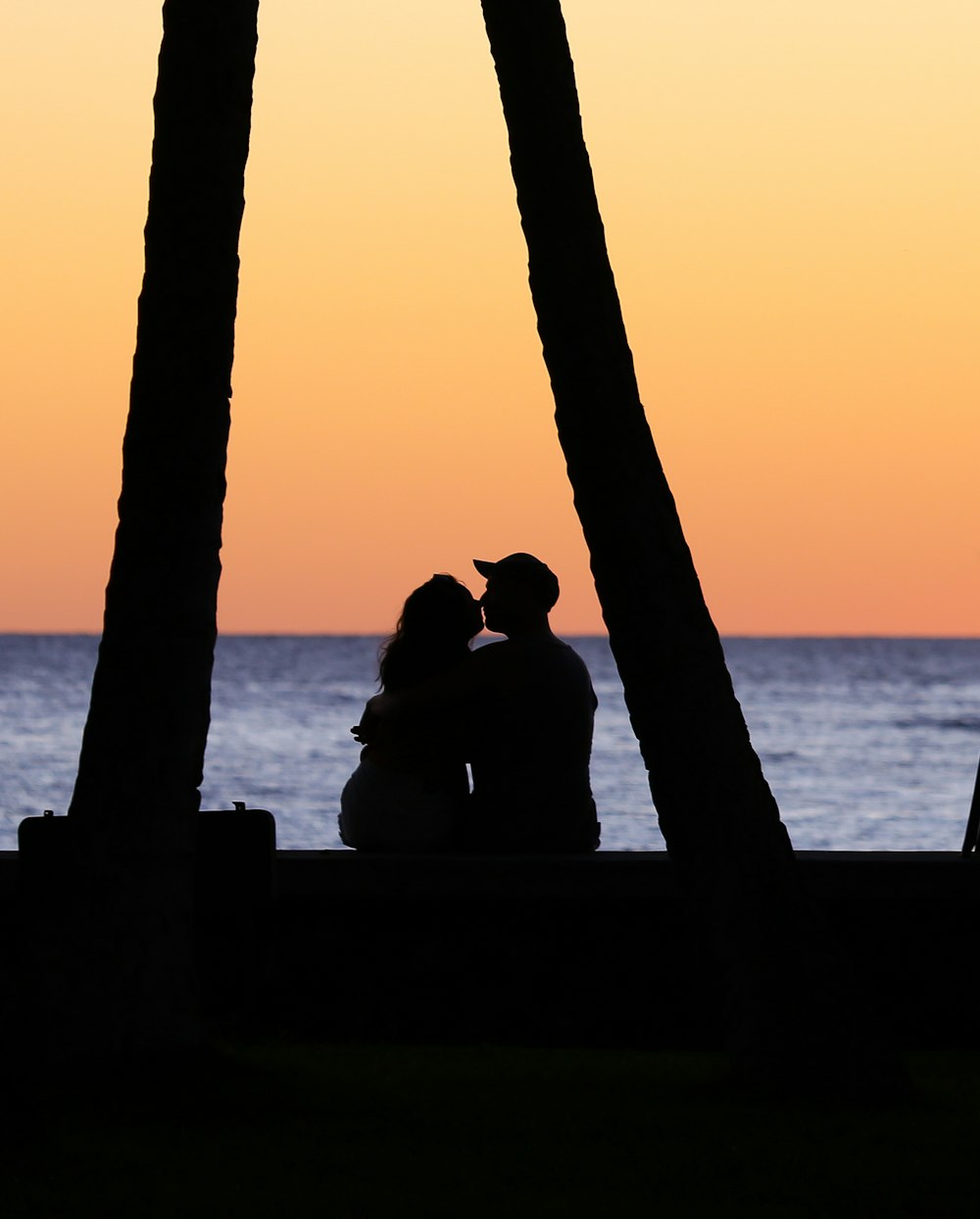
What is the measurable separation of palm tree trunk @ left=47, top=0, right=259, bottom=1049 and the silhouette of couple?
1.23 metres

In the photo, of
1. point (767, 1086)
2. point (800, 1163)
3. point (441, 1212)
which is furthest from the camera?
point (767, 1086)

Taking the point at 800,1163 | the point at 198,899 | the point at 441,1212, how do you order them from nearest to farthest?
1. the point at 441,1212
2. the point at 800,1163
3. the point at 198,899

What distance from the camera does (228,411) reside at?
5.63m

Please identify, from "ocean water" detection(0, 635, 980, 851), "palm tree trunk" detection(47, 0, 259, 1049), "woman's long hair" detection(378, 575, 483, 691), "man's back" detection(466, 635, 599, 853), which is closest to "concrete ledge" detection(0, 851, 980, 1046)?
"man's back" detection(466, 635, 599, 853)

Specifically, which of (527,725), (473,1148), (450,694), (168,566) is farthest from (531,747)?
(473,1148)

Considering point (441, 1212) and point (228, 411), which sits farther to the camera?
point (228, 411)

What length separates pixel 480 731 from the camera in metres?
6.66

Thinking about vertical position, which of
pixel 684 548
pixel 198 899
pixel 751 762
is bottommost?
pixel 198 899

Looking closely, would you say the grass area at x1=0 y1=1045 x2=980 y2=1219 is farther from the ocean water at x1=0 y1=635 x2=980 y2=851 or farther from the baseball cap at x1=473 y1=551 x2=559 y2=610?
the ocean water at x1=0 y1=635 x2=980 y2=851

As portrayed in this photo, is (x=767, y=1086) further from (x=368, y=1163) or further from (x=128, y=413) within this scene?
(x=128, y=413)

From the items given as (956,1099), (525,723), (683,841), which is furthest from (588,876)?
(956,1099)

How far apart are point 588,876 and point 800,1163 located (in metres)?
1.89

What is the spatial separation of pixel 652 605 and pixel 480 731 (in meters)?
1.27

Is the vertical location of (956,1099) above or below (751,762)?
below
